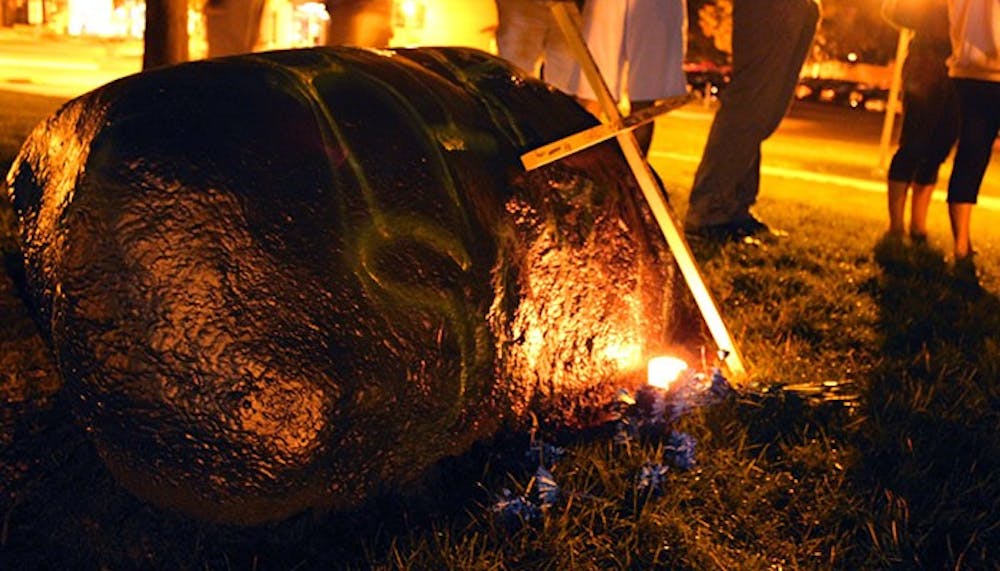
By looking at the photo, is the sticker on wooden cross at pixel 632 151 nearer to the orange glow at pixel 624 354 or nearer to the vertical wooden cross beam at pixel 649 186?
the vertical wooden cross beam at pixel 649 186

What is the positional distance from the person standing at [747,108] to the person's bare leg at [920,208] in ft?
3.02

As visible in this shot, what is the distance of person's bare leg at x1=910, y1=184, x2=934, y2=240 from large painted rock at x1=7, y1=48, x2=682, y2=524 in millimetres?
4038

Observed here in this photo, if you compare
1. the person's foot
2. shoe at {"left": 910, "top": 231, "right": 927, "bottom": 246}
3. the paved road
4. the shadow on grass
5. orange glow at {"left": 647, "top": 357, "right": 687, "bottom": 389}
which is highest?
orange glow at {"left": 647, "top": 357, "right": 687, "bottom": 389}

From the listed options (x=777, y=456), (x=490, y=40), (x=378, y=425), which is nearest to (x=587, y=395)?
(x=777, y=456)

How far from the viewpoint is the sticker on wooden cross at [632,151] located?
100 inches

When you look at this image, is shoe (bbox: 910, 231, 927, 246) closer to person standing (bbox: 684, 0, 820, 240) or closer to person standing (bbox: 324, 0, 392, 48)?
person standing (bbox: 684, 0, 820, 240)

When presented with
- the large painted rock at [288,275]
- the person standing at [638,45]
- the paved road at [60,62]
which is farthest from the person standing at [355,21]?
the paved road at [60,62]

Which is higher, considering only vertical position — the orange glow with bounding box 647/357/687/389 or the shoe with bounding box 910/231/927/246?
the orange glow with bounding box 647/357/687/389

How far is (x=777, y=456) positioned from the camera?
2.78 meters

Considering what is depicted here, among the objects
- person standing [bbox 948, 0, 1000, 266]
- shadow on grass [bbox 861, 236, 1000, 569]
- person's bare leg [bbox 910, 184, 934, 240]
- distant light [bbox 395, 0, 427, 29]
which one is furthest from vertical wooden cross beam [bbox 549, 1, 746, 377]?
person's bare leg [bbox 910, 184, 934, 240]

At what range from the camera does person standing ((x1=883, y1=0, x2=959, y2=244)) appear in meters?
5.66

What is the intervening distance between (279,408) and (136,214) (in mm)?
476

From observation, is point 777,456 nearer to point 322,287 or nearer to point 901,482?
point 901,482

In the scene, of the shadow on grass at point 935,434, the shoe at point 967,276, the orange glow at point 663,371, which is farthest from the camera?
the shoe at point 967,276
